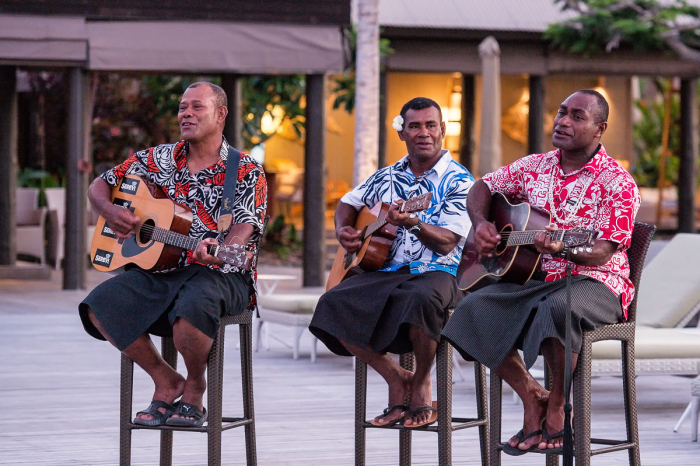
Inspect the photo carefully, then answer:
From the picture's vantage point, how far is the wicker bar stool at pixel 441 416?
445cm

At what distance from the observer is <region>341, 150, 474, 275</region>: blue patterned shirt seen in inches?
189

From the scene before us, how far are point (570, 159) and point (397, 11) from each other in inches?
408

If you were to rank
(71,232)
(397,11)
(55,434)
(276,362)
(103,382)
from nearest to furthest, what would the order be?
(55,434) < (103,382) < (276,362) < (71,232) < (397,11)

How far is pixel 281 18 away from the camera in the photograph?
39.1ft

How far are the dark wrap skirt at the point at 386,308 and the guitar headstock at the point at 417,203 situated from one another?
0.33m

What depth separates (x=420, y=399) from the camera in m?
4.65

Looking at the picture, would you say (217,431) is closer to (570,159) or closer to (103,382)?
(570,159)

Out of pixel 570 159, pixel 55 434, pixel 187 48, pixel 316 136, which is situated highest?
pixel 187 48

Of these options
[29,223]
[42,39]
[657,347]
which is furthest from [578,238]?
[29,223]

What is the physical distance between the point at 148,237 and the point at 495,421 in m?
1.56

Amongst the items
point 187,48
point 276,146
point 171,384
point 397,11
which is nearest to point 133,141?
point 276,146

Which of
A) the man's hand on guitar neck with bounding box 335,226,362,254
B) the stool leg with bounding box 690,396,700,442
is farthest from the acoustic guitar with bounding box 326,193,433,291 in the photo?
the stool leg with bounding box 690,396,700,442

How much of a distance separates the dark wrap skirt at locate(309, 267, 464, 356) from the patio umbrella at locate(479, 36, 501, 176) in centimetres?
717

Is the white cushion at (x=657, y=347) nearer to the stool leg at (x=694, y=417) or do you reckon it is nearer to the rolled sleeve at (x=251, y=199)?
the stool leg at (x=694, y=417)
